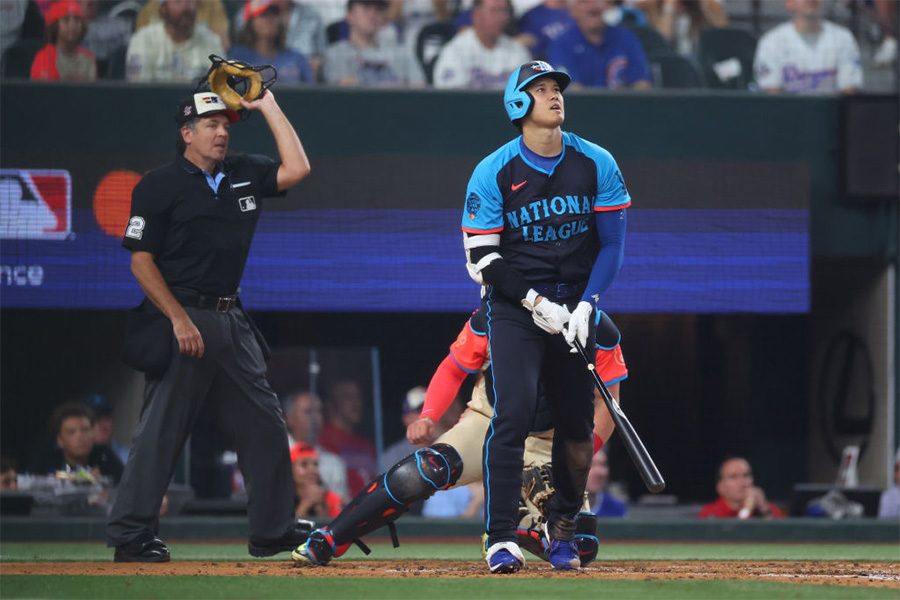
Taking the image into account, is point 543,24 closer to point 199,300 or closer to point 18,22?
point 18,22

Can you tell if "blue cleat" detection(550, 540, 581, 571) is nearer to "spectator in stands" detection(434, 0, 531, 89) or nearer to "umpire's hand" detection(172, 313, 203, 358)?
"umpire's hand" detection(172, 313, 203, 358)

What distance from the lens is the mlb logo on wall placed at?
968 cm

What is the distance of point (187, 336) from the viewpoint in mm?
5781

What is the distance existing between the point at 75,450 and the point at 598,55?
15.8 feet

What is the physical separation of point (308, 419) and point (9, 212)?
8.45 feet

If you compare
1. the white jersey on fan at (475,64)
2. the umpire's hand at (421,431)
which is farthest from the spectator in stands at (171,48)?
the umpire's hand at (421,431)

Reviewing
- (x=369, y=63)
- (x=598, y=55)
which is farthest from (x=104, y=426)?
(x=598, y=55)

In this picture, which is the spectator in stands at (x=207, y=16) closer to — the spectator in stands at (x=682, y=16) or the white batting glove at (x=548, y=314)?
the spectator in stands at (x=682, y=16)

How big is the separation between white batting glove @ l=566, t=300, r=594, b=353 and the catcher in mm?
395

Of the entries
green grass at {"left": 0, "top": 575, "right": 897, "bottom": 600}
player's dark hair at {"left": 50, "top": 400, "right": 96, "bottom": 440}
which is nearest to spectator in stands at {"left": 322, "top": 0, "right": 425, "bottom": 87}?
player's dark hair at {"left": 50, "top": 400, "right": 96, "bottom": 440}

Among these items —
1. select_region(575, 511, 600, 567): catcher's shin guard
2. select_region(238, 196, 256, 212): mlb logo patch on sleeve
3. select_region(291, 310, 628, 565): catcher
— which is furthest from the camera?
select_region(238, 196, 256, 212): mlb logo patch on sleeve

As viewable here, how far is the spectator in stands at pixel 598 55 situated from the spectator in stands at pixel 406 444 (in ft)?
8.71

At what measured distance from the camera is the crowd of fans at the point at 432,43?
10.1 metres

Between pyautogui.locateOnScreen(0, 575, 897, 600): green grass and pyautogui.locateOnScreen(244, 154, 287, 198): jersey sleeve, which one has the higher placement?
pyautogui.locateOnScreen(244, 154, 287, 198): jersey sleeve
